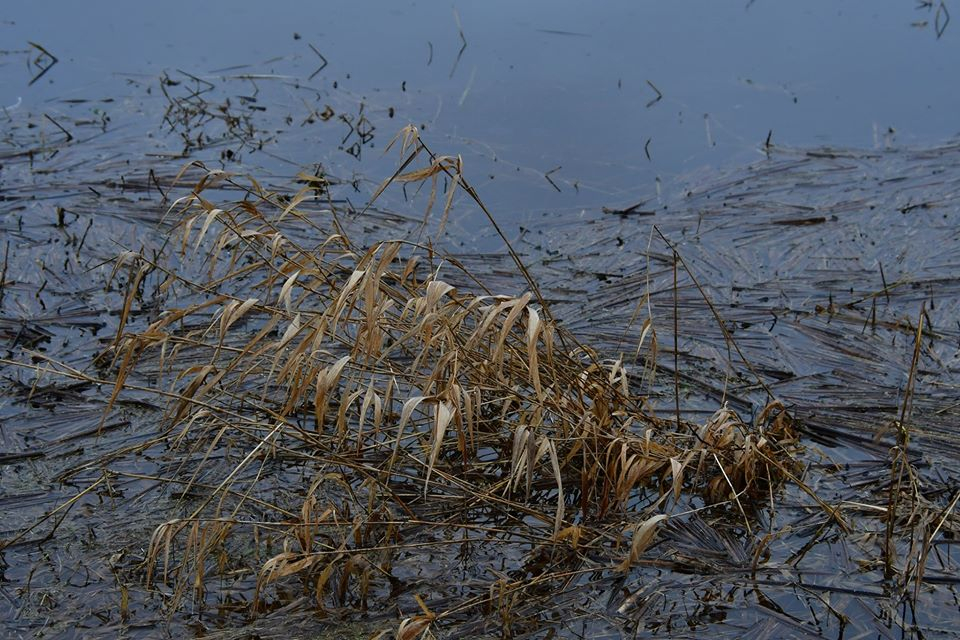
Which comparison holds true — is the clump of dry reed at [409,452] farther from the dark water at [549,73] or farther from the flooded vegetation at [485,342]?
the dark water at [549,73]

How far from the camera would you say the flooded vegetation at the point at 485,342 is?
2771 millimetres

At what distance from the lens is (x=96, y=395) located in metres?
3.84

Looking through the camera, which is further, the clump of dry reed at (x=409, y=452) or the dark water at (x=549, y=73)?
the dark water at (x=549, y=73)

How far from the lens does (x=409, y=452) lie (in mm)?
3184

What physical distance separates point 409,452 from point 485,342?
0.44 meters

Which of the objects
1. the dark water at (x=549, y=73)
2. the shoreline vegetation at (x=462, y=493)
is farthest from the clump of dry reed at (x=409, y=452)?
the dark water at (x=549, y=73)

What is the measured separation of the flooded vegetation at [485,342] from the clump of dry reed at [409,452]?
0.06 ft

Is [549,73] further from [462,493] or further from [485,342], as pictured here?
[462,493]

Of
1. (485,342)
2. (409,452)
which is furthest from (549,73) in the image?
(409,452)

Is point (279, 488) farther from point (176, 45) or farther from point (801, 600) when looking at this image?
point (176, 45)

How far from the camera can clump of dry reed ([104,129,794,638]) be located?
269cm

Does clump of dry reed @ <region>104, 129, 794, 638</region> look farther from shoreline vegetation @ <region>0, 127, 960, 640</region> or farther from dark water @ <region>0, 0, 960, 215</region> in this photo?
dark water @ <region>0, 0, 960, 215</region>

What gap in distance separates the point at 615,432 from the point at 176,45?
18.8 feet

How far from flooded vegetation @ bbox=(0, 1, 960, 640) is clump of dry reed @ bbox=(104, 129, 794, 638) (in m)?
0.02
